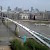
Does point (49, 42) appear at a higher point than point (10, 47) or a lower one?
higher

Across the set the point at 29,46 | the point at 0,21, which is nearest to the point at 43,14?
the point at 0,21

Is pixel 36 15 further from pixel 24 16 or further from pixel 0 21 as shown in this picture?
pixel 0 21

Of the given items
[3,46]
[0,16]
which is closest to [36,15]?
[0,16]

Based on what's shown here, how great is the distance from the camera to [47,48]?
13.5ft

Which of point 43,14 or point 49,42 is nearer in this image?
point 49,42

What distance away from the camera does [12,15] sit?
18578 mm

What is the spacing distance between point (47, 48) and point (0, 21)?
45.0 feet

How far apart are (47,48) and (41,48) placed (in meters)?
0.21

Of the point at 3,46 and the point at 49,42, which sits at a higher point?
the point at 49,42

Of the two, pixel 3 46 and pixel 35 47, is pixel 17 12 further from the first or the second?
pixel 35 47

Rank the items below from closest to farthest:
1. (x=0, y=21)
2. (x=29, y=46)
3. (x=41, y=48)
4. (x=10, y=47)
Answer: (x=41, y=48), (x=29, y=46), (x=10, y=47), (x=0, y=21)

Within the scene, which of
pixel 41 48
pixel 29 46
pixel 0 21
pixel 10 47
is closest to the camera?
pixel 41 48

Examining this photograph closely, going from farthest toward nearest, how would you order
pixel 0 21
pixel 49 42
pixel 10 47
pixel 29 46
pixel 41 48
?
pixel 0 21 → pixel 10 47 → pixel 29 46 → pixel 41 48 → pixel 49 42

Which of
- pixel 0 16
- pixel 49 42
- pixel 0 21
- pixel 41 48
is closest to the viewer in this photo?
pixel 49 42
